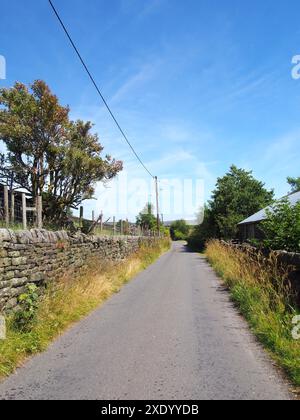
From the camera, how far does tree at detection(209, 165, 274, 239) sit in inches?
1495

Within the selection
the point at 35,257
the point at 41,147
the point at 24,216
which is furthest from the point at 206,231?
the point at 35,257

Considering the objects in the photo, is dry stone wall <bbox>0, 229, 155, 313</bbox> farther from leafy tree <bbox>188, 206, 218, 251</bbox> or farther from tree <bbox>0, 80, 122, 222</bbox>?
leafy tree <bbox>188, 206, 218, 251</bbox>

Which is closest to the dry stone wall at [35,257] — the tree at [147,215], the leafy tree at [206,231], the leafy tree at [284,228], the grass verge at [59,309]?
the grass verge at [59,309]

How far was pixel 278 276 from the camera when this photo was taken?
884 cm

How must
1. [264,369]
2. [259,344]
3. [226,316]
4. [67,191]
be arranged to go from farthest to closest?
[67,191], [226,316], [259,344], [264,369]

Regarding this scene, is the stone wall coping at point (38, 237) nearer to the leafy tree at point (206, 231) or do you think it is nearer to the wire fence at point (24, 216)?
the wire fence at point (24, 216)

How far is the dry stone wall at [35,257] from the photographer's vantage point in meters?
7.00

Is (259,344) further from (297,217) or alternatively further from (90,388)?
(297,217)

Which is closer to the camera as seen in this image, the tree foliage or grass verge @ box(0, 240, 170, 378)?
grass verge @ box(0, 240, 170, 378)

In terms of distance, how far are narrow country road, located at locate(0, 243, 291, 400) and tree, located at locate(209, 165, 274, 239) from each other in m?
29.1

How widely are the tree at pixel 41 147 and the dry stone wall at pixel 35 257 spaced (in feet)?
12.1

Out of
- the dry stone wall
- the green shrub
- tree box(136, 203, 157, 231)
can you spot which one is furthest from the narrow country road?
tree box(136, 203, 157, 231)
